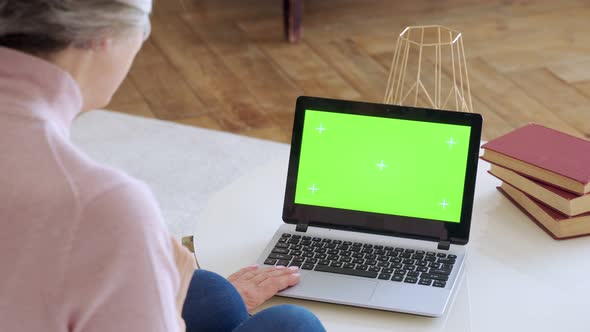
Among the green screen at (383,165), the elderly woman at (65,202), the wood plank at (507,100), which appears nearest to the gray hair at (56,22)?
the elderly woman at (65,202)

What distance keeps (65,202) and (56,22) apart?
0.15 m

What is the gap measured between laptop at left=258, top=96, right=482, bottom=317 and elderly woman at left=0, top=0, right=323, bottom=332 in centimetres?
55

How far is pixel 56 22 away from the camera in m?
0.77

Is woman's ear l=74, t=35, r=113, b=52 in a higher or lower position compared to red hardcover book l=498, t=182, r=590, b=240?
higher

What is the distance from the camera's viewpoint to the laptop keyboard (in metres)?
1.32

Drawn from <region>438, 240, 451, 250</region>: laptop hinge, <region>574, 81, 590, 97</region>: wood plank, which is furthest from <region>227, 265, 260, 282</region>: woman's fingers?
<region>574, 81, 590, 97</region>: wood plank

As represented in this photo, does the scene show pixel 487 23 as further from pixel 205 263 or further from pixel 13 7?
pixel 13 7

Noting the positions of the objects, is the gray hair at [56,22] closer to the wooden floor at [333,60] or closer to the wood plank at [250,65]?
the wooden floor at [333,60]

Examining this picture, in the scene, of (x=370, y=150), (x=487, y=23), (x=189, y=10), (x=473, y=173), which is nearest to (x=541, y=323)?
(x=473, y=173)

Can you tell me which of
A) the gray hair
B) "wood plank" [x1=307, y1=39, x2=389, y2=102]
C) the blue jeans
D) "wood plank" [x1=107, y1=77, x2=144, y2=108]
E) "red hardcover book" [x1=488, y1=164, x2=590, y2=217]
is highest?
the gray hair

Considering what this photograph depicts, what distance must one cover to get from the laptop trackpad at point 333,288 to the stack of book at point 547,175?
1.07 ft

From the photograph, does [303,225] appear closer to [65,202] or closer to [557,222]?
[557,222]

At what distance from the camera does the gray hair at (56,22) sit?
0.77 m

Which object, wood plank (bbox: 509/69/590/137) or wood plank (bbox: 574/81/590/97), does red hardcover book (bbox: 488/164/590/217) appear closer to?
wood plank (bbox: 509/69/590/137)
